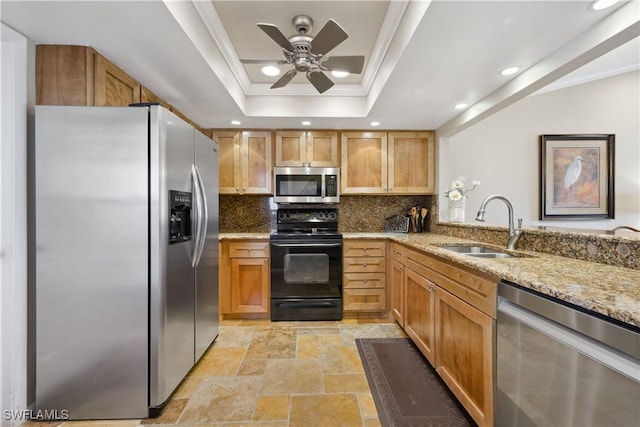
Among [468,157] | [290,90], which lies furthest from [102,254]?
[468,157]

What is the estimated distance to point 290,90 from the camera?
2783 mm

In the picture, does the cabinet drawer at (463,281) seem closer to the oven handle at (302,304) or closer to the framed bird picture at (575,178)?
the oven handle at (302,304)

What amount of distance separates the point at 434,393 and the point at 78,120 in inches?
108

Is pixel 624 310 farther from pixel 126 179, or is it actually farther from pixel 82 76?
pixel 82 76

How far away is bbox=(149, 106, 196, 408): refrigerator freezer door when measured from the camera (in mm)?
1554

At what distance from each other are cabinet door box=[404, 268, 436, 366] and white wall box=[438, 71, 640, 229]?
177 centimetres

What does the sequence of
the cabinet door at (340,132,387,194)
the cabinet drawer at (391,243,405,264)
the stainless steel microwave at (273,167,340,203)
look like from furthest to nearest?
the cabinet door at (340,132,387,194)
the stainless steel microwave at (273,167,340,203)
the cabinet drawer at (391,243,405,264)

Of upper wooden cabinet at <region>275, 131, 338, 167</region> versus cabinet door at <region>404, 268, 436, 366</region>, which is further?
upper wooden cabinet at <region>275, 131, 338, 167</region>

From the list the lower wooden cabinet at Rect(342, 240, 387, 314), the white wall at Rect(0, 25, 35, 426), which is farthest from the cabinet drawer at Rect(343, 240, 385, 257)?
the white wall at Rect(0, 25, 35, 426)

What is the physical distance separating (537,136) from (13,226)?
16.3 feet

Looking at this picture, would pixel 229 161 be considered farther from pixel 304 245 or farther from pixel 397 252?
pixel 397 252

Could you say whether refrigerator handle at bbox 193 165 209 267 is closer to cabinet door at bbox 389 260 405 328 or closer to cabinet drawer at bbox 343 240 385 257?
cabinet drawer at bbox 343 240 385 257

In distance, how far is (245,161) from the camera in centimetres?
325

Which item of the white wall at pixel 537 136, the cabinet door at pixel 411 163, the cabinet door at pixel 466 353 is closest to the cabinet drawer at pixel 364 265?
the cabinet door at pixel 411 163
